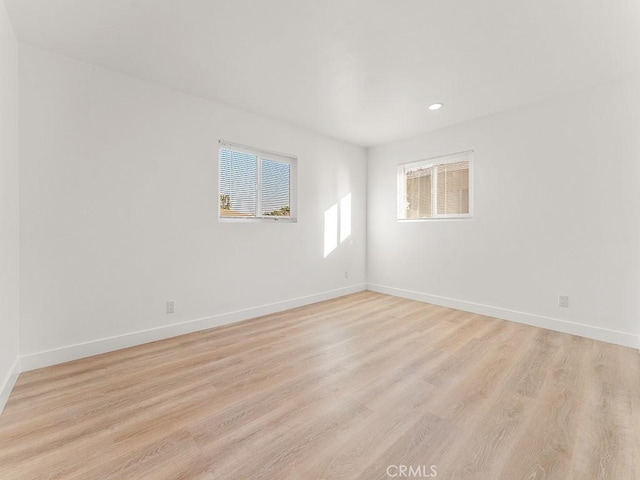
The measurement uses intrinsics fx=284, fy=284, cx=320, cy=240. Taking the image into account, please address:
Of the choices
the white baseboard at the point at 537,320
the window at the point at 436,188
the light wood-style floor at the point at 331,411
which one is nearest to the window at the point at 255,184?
the light wood-style floor at the point at 331,411

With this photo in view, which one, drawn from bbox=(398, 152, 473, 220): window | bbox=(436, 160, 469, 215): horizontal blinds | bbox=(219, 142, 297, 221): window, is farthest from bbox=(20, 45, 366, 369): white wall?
bbox=(436, 160, 469, 215): horizontal blinds

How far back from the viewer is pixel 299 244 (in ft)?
13.3

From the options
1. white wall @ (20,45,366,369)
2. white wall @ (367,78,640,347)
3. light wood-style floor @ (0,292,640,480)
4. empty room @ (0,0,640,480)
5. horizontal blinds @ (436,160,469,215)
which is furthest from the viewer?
horizontal blinds @ (436,160,469,215)

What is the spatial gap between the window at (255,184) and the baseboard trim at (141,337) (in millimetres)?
1171

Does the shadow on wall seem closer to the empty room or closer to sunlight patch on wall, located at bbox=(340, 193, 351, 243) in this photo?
sunlight patch on wall, located at bbox=(340, 193, 351, 243)

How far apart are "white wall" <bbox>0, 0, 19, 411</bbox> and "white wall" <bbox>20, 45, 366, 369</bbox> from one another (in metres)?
0.10

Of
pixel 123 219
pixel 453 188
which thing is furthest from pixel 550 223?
pixel 123 219

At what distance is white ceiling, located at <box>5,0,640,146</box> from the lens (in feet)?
6.08

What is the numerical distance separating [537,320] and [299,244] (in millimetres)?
3018

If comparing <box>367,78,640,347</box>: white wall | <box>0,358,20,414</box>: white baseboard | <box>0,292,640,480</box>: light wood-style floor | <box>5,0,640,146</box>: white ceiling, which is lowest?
<box>0,292,640,480</box>: light wood-style floor

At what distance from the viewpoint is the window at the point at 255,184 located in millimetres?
3373

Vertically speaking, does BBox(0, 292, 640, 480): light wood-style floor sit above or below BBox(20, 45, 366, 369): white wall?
below

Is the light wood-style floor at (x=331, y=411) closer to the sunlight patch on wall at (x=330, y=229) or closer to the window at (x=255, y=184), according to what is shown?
the window at (x=255, y=184)

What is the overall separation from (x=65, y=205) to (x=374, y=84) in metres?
2.97
